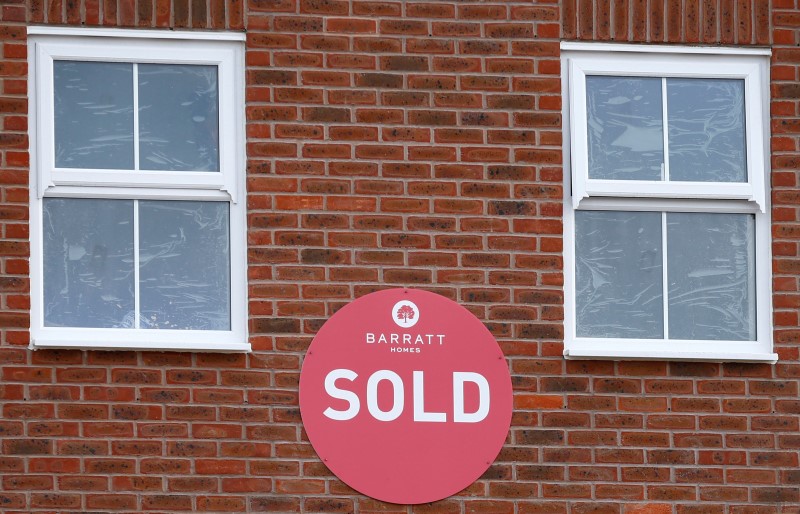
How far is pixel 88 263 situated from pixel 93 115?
2.32ft

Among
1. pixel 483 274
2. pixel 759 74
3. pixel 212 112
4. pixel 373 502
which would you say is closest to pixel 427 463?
pixel 373 502

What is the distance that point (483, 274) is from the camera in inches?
311

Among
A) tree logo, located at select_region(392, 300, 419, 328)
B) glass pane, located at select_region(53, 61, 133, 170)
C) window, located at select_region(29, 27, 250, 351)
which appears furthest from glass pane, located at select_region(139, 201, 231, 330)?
tree logo, located at select_region(392, 300, 419, 328)

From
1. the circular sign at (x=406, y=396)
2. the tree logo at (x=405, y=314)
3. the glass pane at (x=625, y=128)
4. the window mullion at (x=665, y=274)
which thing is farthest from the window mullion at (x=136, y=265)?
the window mullion at (x=665, y=274)

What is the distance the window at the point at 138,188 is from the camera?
25.5 feet

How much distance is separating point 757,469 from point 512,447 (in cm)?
117

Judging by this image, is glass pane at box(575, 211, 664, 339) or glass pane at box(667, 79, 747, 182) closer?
glass pane at box(575, 211, 664, 339)

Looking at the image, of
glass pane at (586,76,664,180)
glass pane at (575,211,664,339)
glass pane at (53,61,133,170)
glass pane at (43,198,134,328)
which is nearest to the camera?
glass pane at (43,198,134,328)

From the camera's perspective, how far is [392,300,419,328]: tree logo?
782 cm

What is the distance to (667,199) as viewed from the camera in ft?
26.5

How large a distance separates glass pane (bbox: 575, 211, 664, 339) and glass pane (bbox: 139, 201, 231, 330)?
67.2 inches

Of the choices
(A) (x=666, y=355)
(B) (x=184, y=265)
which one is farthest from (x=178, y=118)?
(A) (x=666, y=355)

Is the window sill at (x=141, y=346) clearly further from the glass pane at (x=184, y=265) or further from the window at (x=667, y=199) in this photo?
the window at (x=667, y=199)

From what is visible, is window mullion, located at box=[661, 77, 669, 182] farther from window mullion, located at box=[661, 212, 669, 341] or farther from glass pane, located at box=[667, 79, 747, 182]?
window mullion, located at box=[661, 212, 669, 341]
